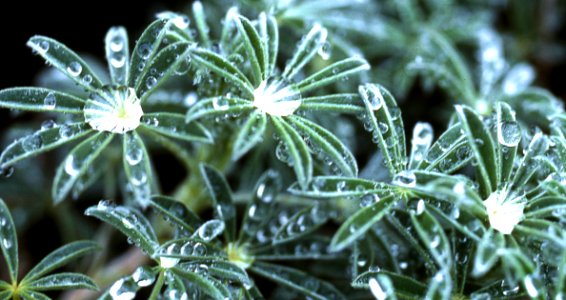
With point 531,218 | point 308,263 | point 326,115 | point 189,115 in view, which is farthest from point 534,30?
point 189,115

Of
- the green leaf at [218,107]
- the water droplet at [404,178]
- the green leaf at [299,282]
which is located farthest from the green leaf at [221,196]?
the water droplet at [404,178]

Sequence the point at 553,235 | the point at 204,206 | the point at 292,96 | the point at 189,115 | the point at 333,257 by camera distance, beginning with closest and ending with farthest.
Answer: the point at 553,235 → the point at 189,115 → the point at 292,96 → the point at 333,257 → the point at 204,206

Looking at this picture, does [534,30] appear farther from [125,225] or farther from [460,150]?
[125,225]

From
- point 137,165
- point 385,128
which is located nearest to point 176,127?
point 137,165

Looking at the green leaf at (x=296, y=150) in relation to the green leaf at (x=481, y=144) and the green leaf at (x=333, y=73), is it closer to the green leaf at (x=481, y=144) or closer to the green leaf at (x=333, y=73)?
the green leaf at (x=333, y=73)

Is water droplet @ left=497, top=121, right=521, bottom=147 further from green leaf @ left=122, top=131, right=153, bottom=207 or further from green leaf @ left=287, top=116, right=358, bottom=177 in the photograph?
green leaf @ left=122, top=131, right=153, bottom=207

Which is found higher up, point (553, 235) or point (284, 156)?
point (284, 156)
